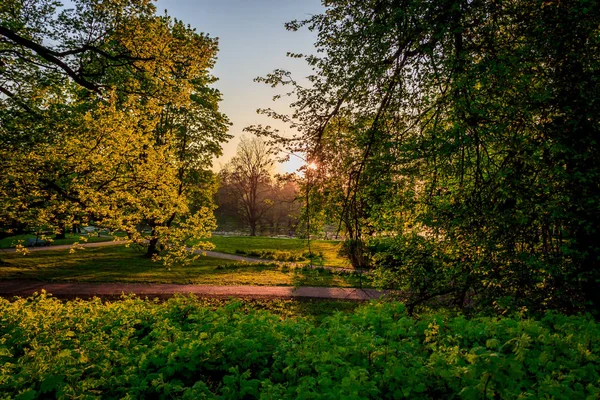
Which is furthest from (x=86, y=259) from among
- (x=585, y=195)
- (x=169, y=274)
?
(x=585, y=195)

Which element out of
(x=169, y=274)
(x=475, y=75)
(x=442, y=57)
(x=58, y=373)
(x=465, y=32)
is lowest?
(x=169, y=274)

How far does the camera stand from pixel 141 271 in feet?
54.5

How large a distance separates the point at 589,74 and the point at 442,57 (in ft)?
5.83

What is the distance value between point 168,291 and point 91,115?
6730mm

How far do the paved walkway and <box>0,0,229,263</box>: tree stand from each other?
2.28 meters

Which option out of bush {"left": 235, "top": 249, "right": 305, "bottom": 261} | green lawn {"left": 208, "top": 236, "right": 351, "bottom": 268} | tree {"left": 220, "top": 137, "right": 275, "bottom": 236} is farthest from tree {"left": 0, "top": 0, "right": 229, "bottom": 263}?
tree {"left": 220, "top": 137, "right": 275, "bottom": 236}

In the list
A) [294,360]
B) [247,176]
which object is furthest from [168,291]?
[247,176]

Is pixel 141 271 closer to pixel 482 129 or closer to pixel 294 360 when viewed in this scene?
pixel 294 360

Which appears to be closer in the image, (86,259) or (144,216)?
(144,216)

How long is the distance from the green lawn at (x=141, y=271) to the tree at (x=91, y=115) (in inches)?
182

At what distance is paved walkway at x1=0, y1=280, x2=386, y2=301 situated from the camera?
11.8 metres

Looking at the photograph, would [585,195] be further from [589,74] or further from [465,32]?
[465,32]

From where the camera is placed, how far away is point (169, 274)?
16.0m

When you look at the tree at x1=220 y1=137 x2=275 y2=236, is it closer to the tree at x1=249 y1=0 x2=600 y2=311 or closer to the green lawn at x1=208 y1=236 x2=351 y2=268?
the green lawn at x1=208 y1=236 x2=351 y2=268
